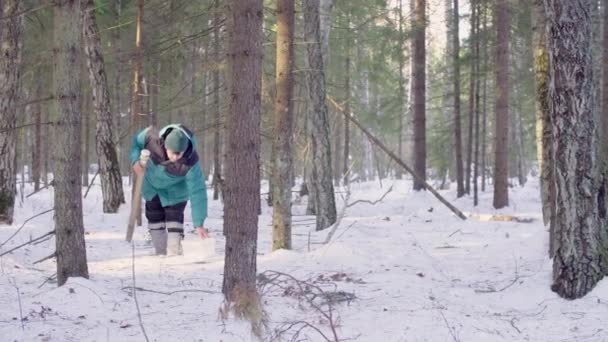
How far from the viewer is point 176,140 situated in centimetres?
657

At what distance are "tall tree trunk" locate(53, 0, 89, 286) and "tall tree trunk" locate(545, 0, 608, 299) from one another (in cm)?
380

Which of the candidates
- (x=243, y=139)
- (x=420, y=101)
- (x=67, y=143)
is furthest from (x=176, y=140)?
(x=420, y=101)

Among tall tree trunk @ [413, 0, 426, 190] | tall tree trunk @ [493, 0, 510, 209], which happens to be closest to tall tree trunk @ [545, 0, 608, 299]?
tall tree trunk @ [493, 0, 510, 209]

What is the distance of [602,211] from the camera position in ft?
16.4

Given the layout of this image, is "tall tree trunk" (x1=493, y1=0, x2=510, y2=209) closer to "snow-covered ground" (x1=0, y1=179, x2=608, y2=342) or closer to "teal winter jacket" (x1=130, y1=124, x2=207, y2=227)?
"snow-covered ground" (x1=0, y1=179, x2=608, y2=342)

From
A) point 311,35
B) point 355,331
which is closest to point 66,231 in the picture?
point 355,331

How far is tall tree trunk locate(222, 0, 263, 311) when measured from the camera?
4.33 m

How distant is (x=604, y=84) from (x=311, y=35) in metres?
4.52

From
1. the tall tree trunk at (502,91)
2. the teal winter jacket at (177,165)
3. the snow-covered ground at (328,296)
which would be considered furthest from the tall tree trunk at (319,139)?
the tall tree trunk at (502,91)

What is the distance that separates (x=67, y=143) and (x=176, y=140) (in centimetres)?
180

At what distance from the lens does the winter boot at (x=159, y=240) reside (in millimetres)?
7324

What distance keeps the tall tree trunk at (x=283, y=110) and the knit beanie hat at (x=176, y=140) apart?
3.44ft

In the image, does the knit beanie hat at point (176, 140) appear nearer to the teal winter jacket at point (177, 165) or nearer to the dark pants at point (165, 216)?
the teal winter jacket at point (177, 165)

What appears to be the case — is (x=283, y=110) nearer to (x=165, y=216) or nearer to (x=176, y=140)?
(x=176, y=140)
